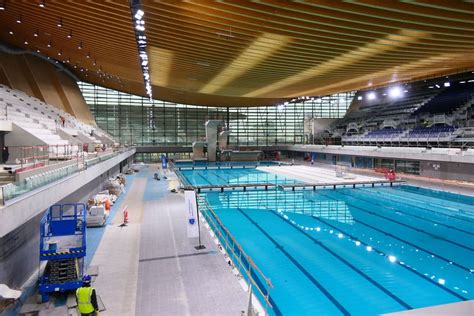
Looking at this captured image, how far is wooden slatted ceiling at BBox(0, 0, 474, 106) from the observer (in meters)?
10.4

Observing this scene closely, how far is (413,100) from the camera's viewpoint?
35.2 m

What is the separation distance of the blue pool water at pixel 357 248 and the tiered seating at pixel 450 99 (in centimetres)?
1590

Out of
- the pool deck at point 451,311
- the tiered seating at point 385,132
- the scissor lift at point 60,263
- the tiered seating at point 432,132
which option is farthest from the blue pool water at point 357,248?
the tiered seating at point 385,132

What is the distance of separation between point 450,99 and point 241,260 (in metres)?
29.7

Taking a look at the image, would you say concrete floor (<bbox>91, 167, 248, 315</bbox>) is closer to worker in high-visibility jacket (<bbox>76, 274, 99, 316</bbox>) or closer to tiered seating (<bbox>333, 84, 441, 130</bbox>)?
worker in high-visibility jacket (<bbox>76, 274, 99, 316</bbox>)

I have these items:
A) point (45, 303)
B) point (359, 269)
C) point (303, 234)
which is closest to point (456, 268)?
point (359, 269)

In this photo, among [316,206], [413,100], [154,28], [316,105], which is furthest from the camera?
[316,105]

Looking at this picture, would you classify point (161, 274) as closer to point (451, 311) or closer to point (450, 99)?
point (451, 311)

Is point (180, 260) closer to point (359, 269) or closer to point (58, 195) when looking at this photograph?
point (58, 195)

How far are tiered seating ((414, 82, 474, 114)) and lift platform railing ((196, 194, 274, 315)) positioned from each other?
24248mm

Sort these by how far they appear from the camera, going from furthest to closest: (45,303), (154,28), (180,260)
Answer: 1. (154,28)
2. (180,260)
3. (45,303)

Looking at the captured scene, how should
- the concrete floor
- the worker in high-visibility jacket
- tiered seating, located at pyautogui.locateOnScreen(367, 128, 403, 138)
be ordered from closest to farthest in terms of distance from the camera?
the worker in high-visibility jacket → the concrete floor → tiered seating, located at pyautogui.locateOnScreen(367, 128, 403, 138)

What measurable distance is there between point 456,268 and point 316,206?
7449 millimetres

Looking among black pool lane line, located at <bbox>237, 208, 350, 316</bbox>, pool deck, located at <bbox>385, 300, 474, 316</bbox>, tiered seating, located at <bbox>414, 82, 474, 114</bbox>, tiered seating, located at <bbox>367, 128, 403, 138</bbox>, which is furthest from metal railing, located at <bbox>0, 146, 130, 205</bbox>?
tiered seating, located at <bbox>414, 82, 474, 114</bbox>
